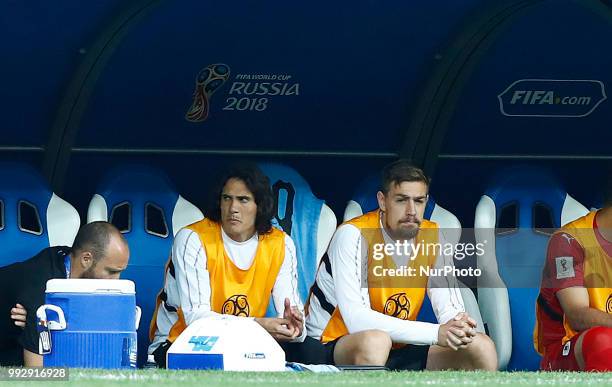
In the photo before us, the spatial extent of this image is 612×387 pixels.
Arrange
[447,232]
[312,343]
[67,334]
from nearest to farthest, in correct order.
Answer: [67,334] → [312,343] → [447,232]

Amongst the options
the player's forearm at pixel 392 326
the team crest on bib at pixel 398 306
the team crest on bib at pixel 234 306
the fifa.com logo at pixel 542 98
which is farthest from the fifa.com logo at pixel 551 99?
the team crest on bib at pixel 234 306

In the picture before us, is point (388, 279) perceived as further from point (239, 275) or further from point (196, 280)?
point (196, 280)

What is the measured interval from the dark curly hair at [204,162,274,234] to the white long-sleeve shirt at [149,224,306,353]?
10 centimetres

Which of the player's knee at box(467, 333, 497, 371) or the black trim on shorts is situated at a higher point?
the black trim on shorts

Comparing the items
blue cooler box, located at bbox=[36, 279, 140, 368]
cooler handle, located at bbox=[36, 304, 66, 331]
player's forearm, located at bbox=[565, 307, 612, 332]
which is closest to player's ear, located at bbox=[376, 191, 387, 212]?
player's forearm, located at bbox=[565, 307, 612, 332]

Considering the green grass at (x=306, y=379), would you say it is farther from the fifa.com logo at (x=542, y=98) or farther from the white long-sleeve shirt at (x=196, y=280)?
the fifa.com logo at (x=542, y=98)

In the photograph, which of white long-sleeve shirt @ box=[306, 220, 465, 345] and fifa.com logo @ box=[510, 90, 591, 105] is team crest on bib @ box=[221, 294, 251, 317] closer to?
white long-sleeve shirt @ box=[306, 220, 465, 345]

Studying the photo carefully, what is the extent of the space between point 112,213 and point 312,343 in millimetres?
1425

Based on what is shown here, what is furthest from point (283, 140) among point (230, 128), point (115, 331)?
Result: point (115, 331)

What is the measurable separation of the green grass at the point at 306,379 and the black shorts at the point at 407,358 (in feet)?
4.18

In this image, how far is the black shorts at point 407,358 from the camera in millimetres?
8398

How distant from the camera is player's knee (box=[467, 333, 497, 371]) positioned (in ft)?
26.8

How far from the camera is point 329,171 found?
31.8ft

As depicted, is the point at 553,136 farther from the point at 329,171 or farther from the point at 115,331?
the point at 115,331
